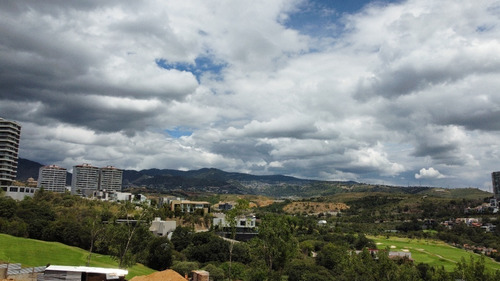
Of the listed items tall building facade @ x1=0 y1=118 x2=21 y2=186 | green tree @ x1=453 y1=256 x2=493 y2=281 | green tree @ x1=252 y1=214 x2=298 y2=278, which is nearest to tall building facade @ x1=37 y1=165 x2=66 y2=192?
tall building facade @ x1=0 y1=118 x2=21 y2=186

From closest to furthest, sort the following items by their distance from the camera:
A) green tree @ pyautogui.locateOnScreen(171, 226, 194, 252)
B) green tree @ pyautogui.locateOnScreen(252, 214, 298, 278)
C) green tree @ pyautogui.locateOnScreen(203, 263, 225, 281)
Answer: green tree @ pyautogui.locateOnScreen(252, 214, 298, 278), green tree @ pyautogui.locateOnScreen(203, 263, 225, 281), green tree @ pyautogui.locateOnScreen(171, 226, 194, 252)

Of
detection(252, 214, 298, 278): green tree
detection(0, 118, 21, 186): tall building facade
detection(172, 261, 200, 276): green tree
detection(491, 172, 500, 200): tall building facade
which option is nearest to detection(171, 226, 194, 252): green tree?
detection(172, 261, 200, 276): green tree

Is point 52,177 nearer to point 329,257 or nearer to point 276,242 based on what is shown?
point 329,257

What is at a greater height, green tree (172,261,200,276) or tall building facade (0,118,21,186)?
tall building facade (0,118,21,186)

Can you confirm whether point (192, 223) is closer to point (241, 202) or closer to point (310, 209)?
point (241, 202)

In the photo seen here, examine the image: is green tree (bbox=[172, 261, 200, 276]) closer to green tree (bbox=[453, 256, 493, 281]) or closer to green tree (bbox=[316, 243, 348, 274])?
green tree (bbox=[316, 243, 348, 274])

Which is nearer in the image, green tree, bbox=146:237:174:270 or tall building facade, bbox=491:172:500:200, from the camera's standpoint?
green tree, bbox=146:237:174:270

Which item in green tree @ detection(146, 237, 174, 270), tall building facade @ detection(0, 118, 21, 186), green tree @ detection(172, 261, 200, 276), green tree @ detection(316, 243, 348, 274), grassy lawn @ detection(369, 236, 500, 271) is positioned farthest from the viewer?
tall building facade @ detection(0, 118, 21, 186)

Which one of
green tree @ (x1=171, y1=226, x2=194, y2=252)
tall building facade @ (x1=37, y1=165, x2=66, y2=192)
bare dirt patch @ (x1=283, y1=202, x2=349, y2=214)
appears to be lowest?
green tree @ (x1=171, y1=226, x2=194, y2=252)
